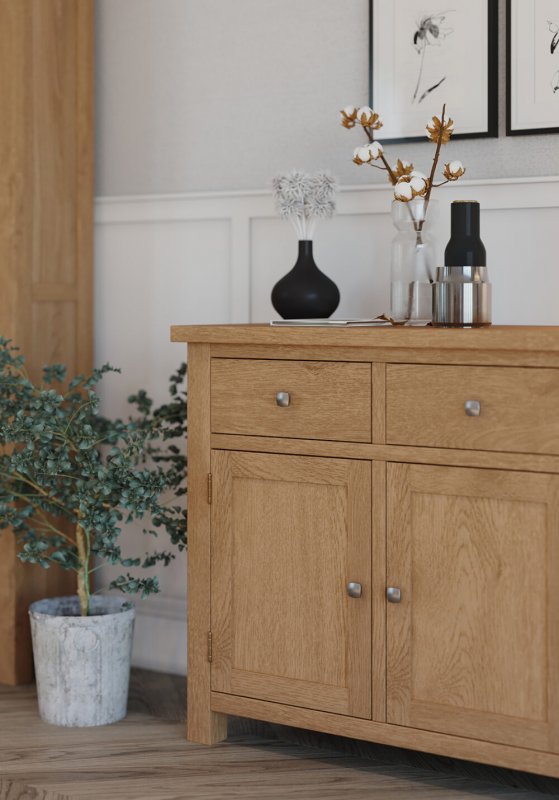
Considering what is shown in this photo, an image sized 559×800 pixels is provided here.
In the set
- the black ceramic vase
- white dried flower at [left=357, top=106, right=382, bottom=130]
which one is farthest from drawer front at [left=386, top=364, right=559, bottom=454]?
white dried flower at [left=357, top=106, right=382, bottom=130]

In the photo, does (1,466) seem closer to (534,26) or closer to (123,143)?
(123,143)

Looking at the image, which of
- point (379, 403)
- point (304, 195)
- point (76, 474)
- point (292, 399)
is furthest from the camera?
point (76, 474)

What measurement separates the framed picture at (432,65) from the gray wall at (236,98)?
0.10 ft

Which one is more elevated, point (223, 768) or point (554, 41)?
point (554, 41)

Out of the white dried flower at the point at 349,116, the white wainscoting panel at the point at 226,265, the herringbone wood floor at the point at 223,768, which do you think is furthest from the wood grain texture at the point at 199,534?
the white dried flower at the point at 349,116

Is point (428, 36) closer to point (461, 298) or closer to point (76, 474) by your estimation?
point (461, 298)

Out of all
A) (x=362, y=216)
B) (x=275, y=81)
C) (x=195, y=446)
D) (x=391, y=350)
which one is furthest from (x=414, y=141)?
(x=195, y=446)

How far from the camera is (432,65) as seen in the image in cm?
248

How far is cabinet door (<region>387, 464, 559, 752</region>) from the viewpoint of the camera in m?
1.93

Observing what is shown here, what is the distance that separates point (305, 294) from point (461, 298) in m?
0.41

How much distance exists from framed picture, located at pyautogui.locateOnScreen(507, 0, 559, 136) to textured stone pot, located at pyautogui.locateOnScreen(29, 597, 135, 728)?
57.5 inches

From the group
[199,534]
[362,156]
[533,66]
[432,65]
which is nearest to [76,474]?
[199,534]

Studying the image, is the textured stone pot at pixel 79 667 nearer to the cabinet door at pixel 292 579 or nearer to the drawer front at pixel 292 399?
the cabinet door at pixel 292 579

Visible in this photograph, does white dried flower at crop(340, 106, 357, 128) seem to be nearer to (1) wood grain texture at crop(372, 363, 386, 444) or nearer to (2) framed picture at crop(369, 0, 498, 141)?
(2) framed picture at crop(369, 0, 498, 141)
